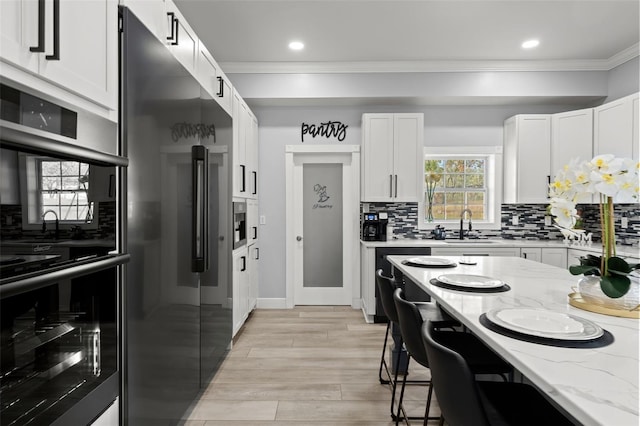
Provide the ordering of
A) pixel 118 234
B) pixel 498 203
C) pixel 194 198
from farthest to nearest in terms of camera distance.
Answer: pixel 498 203
pixel 194 198
pixel 118 234

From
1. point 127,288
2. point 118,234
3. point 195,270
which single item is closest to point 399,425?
point 195,270

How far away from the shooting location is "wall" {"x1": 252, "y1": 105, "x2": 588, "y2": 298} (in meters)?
4.83

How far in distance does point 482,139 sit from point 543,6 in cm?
182

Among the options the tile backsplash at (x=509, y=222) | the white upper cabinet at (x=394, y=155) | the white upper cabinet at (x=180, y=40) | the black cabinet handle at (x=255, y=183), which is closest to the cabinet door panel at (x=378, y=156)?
the white upper cabinet at (x=394, y=155)

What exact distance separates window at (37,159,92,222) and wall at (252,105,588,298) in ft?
12.0

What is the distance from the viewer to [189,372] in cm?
220

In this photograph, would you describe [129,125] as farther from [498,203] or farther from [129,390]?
[498,203]

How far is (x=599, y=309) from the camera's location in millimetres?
1369

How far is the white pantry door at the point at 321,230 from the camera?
4887mm

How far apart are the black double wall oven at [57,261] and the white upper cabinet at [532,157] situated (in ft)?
14.2

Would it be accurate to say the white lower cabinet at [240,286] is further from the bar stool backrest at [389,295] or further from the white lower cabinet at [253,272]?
the bar stool backrest at [389,295]

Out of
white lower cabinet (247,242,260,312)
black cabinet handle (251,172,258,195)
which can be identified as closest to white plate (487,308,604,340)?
white lower cabinet (247,242,260,312)

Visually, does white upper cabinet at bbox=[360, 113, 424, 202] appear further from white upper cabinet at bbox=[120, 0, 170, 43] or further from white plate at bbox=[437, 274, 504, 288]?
white upper cabinet at bbox=[120, 0, 170, 43]

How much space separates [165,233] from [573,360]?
5.46 feet
